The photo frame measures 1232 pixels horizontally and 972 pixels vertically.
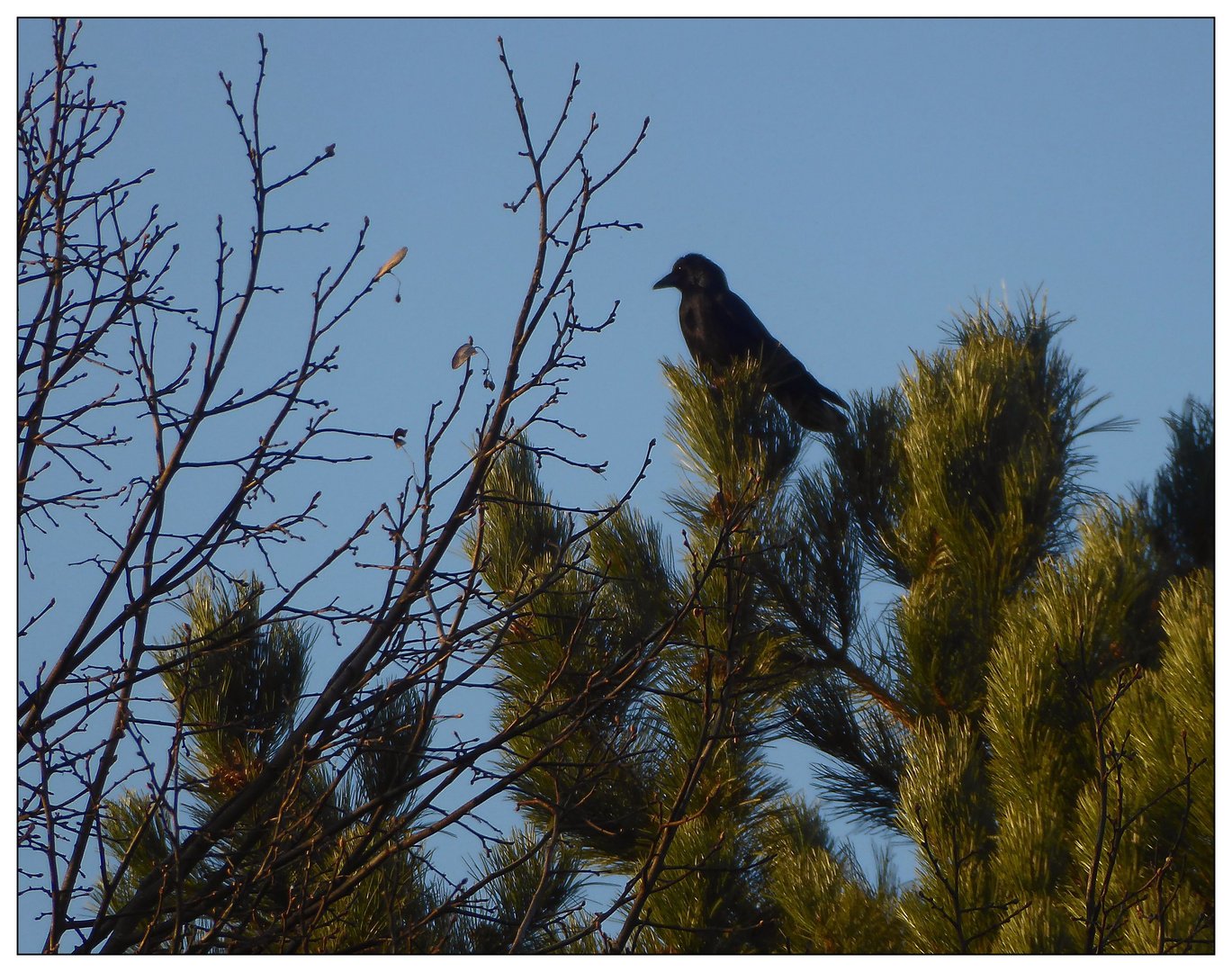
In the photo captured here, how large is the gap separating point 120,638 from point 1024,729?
265cm

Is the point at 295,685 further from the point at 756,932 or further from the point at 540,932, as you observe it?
the point at 756,932

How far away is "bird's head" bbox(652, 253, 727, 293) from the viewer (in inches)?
207

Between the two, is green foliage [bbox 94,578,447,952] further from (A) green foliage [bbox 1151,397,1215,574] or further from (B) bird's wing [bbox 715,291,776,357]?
(A) green foliage [bbox 1151,397,1215,574]

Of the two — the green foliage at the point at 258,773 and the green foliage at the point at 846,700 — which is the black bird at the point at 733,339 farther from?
the green foliage at the point at 258,773

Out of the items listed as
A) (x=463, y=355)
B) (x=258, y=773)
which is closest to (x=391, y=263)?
(x=463, y=355)

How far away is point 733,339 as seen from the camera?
16.4 feet

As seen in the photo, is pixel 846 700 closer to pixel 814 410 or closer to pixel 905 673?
pixel 905 673

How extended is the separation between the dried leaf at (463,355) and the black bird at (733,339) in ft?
7.49

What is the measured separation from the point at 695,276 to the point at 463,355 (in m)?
3.42

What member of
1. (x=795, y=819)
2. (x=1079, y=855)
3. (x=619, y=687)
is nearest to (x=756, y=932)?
(x=795, y=819)

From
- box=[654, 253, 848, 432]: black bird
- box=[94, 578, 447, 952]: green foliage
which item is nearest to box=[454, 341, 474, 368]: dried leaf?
box=[94, 578, 447, 952]: green foliage

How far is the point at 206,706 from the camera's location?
11.7 ft

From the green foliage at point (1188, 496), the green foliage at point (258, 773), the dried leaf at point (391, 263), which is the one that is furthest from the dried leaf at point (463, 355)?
the green foliage at point (1188, 496)

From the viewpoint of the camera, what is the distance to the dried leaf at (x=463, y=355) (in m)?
2.01
